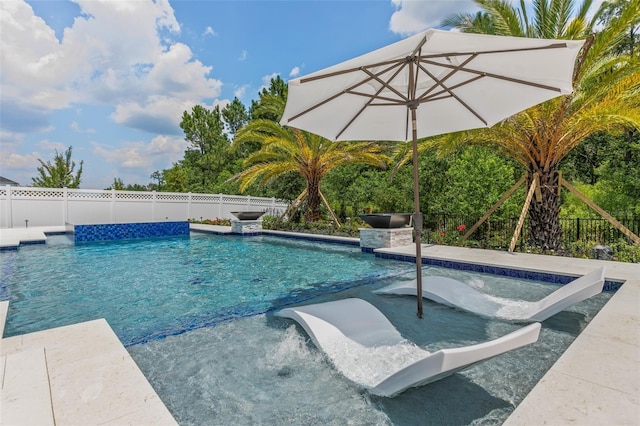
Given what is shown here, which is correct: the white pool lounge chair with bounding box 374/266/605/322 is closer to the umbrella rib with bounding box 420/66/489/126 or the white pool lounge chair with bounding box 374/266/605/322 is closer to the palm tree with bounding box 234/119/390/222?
the umbrella rib with bounding box 420/66/489/126

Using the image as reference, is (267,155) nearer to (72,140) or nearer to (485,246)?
(485,246)

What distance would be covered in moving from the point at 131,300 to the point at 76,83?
16.9 m

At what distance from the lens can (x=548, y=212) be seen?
787 cm

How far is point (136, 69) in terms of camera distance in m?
16.0

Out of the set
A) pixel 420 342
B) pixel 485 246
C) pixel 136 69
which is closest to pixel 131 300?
pixel 420 342

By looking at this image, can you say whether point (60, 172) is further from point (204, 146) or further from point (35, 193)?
point (35, 193)

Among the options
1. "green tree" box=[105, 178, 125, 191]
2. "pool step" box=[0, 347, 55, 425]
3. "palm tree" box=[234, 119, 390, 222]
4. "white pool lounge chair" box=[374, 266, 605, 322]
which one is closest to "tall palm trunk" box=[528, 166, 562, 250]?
"white pool lounge chair" box=[374, 266, 605, 322]

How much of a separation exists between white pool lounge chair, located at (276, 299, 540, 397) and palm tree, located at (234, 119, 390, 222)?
9833 mm

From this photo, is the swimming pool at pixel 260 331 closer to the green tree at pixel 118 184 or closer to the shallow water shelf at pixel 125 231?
the shallow water shelf at pixel 125 231

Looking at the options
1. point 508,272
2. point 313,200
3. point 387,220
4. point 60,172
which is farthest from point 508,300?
point 60,172

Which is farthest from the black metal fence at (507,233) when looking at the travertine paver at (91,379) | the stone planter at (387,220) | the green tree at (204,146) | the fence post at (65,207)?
the green tree at (204,146)

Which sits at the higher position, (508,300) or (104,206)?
(104,206)

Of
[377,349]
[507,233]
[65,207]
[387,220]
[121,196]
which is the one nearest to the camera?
[377,349]

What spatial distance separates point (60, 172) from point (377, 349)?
33659 millimetres
